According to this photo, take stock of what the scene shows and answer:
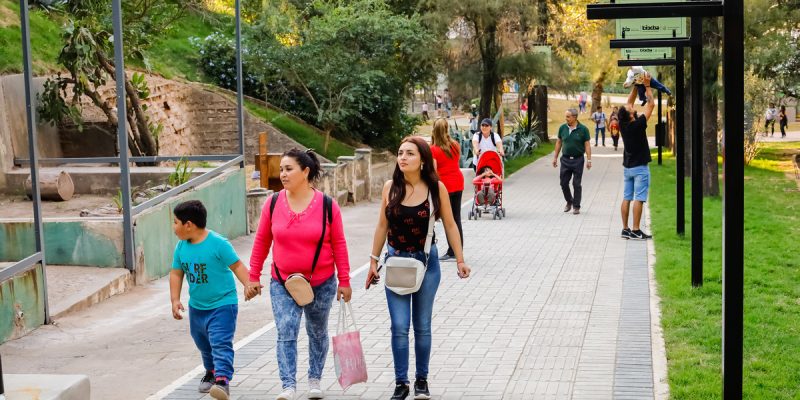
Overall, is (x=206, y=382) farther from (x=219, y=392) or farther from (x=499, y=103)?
(x=499, y=103)

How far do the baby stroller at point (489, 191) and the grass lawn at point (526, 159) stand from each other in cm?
1074

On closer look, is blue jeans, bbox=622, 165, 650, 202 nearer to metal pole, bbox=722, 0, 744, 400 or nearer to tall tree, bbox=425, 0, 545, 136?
metal pole, bbox=722, 0, 744, 400

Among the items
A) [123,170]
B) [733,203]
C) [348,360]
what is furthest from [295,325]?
[123,170]

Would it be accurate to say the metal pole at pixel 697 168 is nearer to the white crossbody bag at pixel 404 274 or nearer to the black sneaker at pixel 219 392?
the white crossbody bag at pixel 404 274

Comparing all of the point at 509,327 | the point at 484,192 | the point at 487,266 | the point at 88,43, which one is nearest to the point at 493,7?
the point at 484,192

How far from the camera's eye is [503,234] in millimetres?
15062

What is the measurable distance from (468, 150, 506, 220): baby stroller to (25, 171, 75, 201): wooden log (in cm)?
581

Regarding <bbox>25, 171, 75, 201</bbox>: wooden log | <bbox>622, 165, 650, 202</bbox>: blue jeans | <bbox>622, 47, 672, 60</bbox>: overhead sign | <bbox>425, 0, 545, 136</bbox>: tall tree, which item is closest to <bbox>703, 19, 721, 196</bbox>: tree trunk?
<bbox>622, 47, 672, 60</bbox>: overhead sign

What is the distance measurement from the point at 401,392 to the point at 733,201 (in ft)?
7.64

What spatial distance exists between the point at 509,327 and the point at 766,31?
45.0 ft

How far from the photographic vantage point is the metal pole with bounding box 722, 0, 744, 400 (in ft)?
18.0

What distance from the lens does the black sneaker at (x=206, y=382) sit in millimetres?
6953

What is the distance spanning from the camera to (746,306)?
9430mm

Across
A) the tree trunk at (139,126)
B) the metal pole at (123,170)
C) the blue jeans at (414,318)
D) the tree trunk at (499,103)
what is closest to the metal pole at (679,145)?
the metal pole at (123,170)
